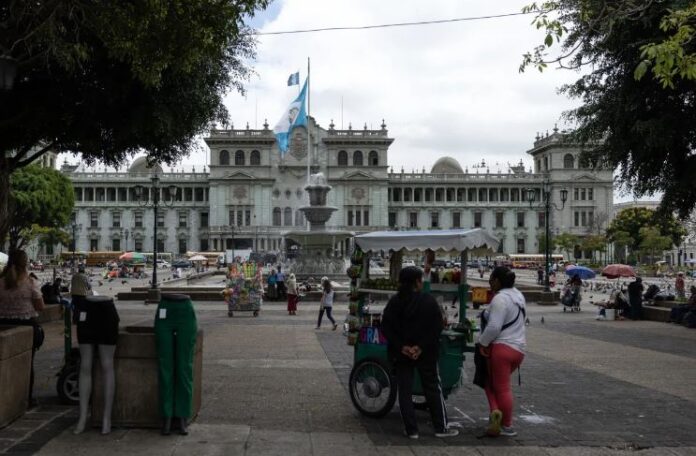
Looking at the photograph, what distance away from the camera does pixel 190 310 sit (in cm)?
696

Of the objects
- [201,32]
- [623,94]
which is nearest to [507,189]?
[623,94]

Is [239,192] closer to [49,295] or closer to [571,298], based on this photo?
[571,298]

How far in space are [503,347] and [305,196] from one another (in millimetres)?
89764

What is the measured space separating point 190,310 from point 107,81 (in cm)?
940

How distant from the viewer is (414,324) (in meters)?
6.89

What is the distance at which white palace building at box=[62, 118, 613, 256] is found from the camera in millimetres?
A: 97562

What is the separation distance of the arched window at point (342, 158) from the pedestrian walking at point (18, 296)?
297ft

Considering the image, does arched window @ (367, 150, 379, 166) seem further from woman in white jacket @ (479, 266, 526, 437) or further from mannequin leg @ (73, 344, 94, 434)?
mannequin leg @ (73, 344, 94, 434)

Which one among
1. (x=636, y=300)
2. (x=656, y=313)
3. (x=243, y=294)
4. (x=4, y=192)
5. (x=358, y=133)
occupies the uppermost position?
(x=358, y=133)

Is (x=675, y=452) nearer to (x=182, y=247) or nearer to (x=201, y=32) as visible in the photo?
(x=201, y=32)

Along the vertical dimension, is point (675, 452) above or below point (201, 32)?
below

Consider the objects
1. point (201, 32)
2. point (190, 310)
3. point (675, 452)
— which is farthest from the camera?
point (201, 32)

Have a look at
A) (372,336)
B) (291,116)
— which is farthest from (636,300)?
(291,116)

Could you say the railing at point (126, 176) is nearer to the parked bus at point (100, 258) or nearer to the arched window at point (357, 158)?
the parked bus at point (100, 258)
